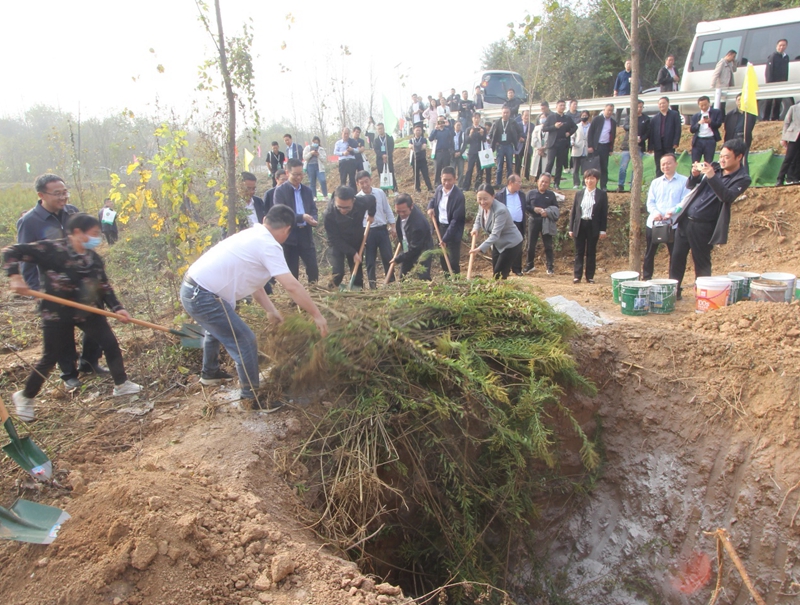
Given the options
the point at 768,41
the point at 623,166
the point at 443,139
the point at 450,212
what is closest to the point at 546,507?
the point at 450,212

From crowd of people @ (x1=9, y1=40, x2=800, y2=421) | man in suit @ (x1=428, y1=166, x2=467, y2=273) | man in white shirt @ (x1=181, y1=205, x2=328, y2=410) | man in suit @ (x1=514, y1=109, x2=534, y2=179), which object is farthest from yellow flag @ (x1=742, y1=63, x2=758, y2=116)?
man in white shirt @ (x1=181, y1=205, x2=328, y2=410)

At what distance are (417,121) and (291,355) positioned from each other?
13229 mm

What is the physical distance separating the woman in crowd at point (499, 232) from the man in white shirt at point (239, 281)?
3.08 m

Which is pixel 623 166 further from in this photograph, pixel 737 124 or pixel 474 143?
pixel 474 143

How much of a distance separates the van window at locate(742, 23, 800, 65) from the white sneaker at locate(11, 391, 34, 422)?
15.0 metres

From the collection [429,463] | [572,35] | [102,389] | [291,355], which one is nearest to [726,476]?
[429,463]

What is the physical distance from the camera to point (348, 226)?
254 inches

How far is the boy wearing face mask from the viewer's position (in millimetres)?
3871

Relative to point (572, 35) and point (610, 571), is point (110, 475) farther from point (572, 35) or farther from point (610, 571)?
point (572, 35)

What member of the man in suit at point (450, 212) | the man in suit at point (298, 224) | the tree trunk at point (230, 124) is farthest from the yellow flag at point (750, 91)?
the tree trunk at point (230, 124)

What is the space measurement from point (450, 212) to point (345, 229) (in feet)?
4.81

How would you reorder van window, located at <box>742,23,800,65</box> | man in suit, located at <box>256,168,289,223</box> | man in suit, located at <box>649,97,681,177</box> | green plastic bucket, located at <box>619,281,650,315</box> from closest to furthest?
green plastic bucket, located at <box>619,281,650,315</box> → man in suit, located at <box>256,168,289,223</box> → man in suit, located at <box>649,97,681,177</box> → van window, located at <box>742,23,800,65</box>

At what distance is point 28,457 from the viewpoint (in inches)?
128

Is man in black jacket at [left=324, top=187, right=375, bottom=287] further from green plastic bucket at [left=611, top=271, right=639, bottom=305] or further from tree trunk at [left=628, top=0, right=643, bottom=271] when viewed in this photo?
tree trunk at [left=628, top=0, right=643, bottom=271]
